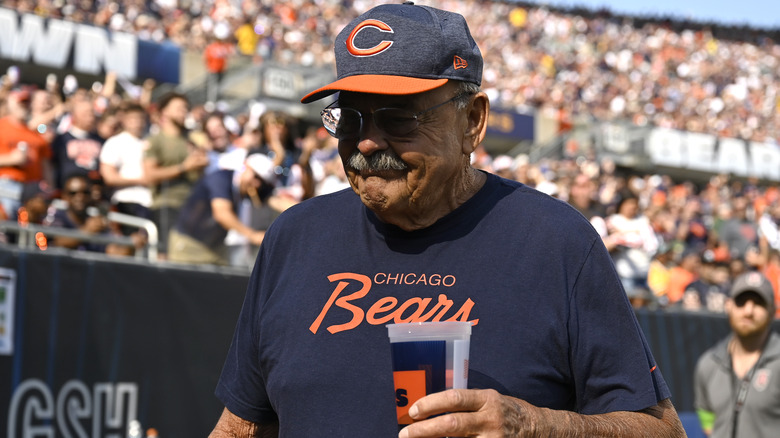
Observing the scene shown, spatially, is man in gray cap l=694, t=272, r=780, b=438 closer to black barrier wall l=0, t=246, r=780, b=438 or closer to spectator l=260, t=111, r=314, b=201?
black barrier wall l=0, t=246, r=780, b=438

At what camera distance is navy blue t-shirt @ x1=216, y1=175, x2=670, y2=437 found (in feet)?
6.16

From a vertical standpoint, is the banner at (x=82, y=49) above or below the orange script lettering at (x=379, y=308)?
above

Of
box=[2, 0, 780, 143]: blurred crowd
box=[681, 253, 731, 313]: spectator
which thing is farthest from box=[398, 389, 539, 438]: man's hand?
box=[2, 0, 780, 143]: blurred crowd

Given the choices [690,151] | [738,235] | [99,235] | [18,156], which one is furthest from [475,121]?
[690,151]

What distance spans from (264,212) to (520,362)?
5.97m

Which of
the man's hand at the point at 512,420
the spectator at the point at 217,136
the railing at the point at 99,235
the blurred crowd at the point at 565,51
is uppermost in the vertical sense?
the blurred crowd at the point at 565,51

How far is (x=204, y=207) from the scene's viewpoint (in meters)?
7.30

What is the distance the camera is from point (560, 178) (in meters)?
12.4

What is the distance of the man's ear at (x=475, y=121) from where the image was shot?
6.84ft

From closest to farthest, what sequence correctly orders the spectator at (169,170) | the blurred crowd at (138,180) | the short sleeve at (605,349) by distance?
the short sleeve at (605,349)
the blurred crowd at (138,180)
the spectator at (169,170)

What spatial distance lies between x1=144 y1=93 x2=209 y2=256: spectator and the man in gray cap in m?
4.03

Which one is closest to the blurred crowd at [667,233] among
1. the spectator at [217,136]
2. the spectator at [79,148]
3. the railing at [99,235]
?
the spectator at [217,136]

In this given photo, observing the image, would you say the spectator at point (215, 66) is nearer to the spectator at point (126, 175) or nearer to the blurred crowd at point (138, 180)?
the blurred crowd at point (138, 180)

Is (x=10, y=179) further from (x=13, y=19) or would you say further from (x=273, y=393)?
(x=13, y=19)
